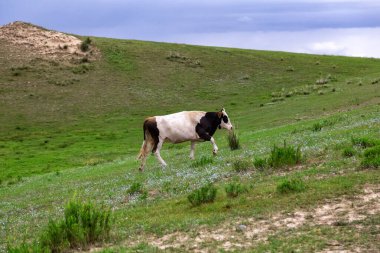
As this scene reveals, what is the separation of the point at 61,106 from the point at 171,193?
49283mm

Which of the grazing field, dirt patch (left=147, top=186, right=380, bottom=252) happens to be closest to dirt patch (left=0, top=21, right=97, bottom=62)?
the grazing field

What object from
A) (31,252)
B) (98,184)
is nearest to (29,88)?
(98,184)

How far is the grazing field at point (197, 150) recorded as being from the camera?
1028 cm

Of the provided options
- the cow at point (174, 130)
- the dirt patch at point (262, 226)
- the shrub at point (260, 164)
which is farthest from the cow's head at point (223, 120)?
the dirt patch at point (262, 226)

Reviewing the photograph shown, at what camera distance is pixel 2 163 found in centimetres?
4131

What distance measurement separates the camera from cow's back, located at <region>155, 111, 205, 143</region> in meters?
23.5

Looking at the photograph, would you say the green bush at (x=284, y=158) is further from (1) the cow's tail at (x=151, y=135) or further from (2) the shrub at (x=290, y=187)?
(1) the cow's tail at (x=151, y=135)

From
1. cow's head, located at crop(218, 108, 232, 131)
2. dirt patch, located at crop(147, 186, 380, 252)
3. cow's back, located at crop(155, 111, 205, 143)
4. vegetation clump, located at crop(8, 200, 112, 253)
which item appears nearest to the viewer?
dirt patch, located at crop(147, 186, 380, 252)

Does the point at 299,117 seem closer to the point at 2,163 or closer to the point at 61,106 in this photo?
the point at 2,163

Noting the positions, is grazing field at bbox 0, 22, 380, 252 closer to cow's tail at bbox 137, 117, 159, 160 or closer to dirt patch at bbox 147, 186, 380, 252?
dirt patch at bbox 147, 186, 380, 252

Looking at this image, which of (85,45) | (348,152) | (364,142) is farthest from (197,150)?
(85,45)

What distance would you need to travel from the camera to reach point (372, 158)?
13.4m

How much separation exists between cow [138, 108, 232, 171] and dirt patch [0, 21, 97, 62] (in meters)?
53.3

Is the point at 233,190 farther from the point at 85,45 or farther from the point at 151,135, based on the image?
the point at 85,45
